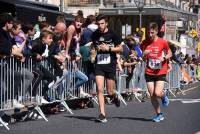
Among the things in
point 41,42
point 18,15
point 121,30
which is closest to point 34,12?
point 18,15

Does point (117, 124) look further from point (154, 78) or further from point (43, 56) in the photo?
point (43, 56)

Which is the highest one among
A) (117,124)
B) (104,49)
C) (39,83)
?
(104,49)

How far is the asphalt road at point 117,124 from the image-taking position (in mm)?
11102

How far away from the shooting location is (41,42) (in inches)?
535

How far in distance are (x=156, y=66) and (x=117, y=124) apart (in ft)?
5.04

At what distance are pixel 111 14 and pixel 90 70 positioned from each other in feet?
79.2

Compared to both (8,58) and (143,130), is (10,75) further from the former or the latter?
(143,130)

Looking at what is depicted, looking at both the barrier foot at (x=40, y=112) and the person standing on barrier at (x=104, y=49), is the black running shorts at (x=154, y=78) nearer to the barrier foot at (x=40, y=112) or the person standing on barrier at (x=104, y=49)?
the person standing on barrier at (x=104, y=49)

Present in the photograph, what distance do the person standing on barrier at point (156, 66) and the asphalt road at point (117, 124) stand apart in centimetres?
49

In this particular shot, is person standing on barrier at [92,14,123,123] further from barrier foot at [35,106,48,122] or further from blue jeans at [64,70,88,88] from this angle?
blue jeans at [64,70,88,88]

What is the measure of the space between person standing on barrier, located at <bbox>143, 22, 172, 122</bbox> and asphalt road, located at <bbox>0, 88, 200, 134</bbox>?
489 mm

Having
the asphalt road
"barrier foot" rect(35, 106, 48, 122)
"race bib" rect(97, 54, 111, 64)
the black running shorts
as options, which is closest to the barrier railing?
"barrier foot" rect(35, 106, 48, 122)

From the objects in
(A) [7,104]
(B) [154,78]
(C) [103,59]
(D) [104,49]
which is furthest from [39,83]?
(B) [154,78]

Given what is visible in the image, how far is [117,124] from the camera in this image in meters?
12.0
